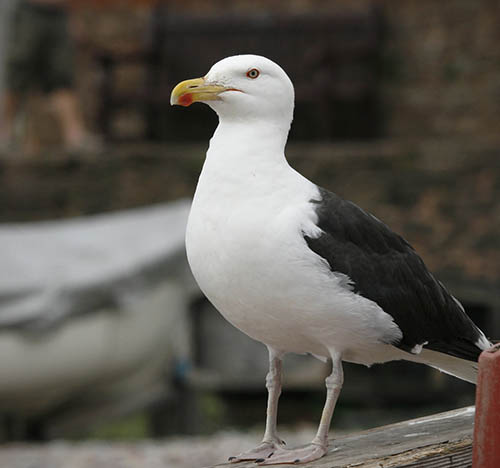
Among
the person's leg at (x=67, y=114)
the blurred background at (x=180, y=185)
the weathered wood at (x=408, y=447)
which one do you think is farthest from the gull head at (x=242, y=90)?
the person's leg at (x=67, y=114)

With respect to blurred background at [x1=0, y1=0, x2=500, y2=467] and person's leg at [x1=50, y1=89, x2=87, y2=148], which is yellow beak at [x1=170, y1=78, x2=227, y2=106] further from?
person's leg at [x1=50, y1=89, x2=87, y2=148]

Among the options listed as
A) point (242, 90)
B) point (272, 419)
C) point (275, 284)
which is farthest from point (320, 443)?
point (242, 90)

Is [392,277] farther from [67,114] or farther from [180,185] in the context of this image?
[67,114]

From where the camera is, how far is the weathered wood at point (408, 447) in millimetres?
2230

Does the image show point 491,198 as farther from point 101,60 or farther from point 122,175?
point 101,60

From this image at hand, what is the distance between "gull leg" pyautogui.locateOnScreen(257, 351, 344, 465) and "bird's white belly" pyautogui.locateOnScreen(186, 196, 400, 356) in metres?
0.07

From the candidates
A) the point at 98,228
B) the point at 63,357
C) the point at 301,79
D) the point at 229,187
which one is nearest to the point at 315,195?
the point at 229,187

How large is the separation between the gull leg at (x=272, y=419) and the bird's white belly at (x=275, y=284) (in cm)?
18

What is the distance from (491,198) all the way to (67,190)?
3983 mm

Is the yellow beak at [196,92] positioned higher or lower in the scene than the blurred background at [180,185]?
higher

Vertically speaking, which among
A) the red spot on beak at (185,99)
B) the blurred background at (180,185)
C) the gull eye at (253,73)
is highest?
the gull eye at (253,73)

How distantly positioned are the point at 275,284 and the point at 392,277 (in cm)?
35

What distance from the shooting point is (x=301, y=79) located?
422 inches

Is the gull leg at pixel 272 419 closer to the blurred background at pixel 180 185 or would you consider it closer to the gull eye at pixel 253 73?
the gull eye at pixel 253 73
